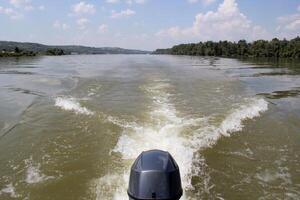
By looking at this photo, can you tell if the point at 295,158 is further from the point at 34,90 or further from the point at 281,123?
the point at 34,90

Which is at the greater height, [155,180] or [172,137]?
[155,180]

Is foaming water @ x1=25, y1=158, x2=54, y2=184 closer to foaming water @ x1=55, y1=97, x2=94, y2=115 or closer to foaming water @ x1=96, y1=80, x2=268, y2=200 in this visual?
foaming water @ x1=96, y1=80, x2=268, y2=200

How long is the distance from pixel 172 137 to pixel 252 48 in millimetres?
101538

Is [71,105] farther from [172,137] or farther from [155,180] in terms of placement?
[155,180]

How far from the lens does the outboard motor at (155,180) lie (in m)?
3.23

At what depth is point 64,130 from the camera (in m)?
10.2

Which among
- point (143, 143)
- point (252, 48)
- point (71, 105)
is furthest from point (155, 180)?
point (252, 48)

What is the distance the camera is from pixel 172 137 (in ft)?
31.0

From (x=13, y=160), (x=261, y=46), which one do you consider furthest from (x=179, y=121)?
(x=261, y=46)

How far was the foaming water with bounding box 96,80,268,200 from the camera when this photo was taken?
702 centimetres

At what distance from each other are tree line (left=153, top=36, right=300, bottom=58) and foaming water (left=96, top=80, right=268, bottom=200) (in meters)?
81.6

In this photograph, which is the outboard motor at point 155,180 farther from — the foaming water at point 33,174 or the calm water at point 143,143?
the foaming water at point 33,174

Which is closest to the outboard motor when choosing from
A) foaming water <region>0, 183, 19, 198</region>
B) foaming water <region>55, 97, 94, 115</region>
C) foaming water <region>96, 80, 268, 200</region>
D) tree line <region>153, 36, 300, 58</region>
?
foaming water <region>96, 80, 268, 200</region>

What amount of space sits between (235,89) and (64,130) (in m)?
11.4
